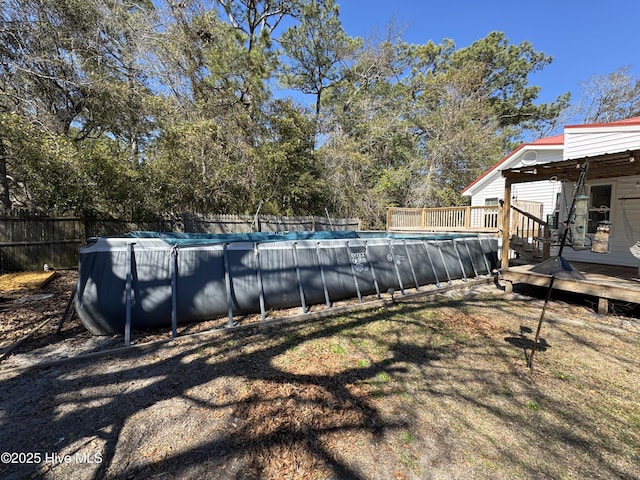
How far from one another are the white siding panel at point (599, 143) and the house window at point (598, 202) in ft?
2.96

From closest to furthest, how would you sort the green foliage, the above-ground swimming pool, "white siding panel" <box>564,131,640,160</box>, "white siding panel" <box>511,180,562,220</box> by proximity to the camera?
the above-ground swimming pool, "white siding panel" <box>564,131,640,160</box>, the green foliage, "white siding panel" <box>511,180,562,220</box>

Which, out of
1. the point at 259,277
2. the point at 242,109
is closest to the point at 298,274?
the point at 259,277

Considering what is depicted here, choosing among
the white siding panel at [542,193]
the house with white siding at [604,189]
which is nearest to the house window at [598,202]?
the house with white siding at [604,189]

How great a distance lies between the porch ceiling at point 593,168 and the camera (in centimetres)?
→ 415

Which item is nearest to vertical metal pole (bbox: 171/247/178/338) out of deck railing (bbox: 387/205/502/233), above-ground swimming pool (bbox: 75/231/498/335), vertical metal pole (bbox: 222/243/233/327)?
above-ground swimming pool (bbox: 75/231/498/335)

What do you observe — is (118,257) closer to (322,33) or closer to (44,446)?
(44,446)

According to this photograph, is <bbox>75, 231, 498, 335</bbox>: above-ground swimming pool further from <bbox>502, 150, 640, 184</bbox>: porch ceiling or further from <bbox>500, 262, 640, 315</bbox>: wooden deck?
<bbox>502, 150, 640, 184</bbox>: porch ceiling

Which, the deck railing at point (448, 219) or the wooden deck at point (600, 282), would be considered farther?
the deck railing at point (448, 219)

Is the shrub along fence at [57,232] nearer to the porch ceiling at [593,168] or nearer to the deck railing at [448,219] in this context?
the deck railing at [448,219]

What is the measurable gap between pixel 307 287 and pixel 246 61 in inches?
461

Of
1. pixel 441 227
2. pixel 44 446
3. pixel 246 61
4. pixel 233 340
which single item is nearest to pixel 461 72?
pixel 441 227

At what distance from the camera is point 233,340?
3.37 metres

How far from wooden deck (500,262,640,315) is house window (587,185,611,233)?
1274mm

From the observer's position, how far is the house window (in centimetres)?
670
